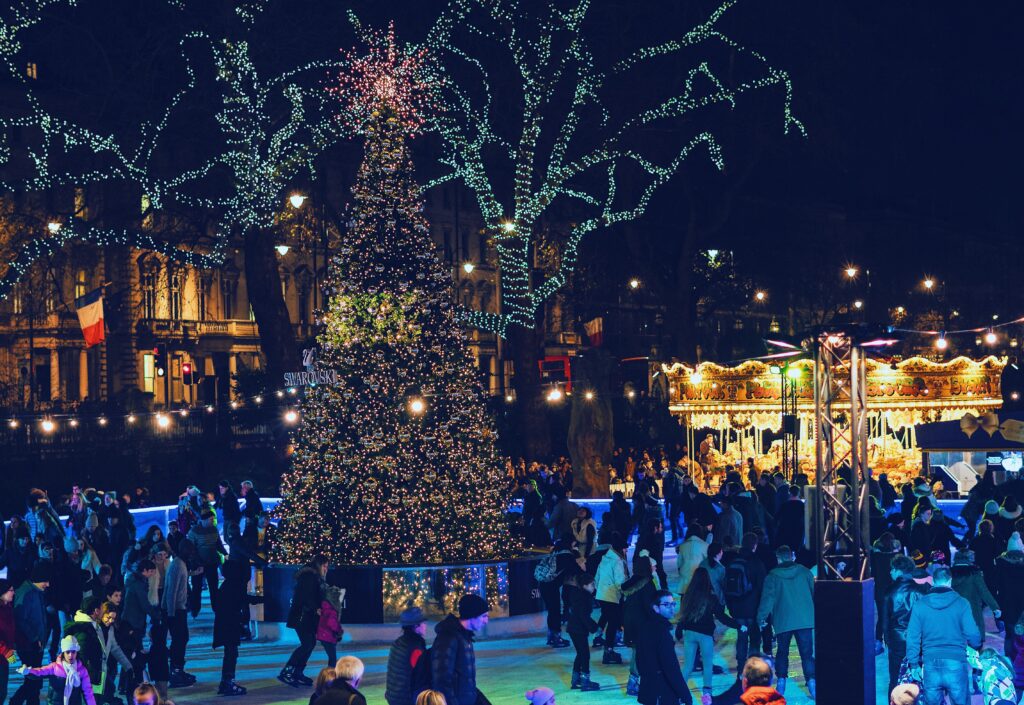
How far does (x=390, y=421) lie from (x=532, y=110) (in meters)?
19.2

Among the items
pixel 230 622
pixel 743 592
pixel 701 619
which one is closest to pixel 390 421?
pixel 230 622

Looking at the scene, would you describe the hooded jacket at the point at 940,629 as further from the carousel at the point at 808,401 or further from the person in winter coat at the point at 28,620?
the carousel at the point at 808,401

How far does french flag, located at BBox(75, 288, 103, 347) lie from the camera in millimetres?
A: 30984

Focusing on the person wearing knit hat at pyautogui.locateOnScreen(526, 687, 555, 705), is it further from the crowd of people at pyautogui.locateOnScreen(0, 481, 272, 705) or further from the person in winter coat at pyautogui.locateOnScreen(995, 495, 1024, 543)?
the person in winter coat at pyautogui.locateOnScreen(995, 495, 1024, 543)

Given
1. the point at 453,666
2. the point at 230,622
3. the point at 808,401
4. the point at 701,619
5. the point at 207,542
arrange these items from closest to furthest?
the point at 453,666 < the point at 701,619 < the point at 230,622 < the point at 207,542 < the point at 808,401

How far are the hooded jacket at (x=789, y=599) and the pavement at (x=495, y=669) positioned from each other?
737 mm

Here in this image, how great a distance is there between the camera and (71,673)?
1241 centimetres

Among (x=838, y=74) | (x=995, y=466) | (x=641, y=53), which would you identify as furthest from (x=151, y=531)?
(x=838, y=74)

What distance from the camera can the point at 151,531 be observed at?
60.7ft

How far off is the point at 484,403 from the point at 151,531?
14.9 ft

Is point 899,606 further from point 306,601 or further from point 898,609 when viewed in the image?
point 306,601

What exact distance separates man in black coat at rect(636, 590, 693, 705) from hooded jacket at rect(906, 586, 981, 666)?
181 centimetres

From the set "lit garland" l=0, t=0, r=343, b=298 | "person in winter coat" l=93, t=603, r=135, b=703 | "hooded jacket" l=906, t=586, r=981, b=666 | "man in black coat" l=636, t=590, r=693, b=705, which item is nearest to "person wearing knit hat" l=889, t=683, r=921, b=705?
"hooded jacket" l=906, t=586, r=981, b=666

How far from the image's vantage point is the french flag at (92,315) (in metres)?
Result: 31.0
